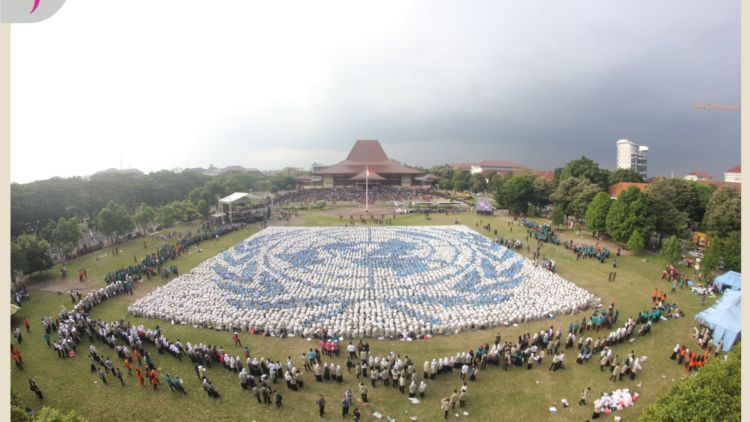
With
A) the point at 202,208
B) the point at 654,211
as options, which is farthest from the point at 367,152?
the point at 654,211

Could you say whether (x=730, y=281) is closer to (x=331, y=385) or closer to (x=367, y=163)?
(x=331, y=385)

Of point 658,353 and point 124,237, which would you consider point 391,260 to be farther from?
point 124,237

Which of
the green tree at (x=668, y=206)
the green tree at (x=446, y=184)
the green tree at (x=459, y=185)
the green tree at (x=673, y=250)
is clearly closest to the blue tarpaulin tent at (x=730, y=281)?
the green tree at (x=673, y=250)

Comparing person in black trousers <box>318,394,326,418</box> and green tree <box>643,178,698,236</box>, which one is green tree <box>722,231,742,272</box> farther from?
person in black trousers <box>318,394,326,418</box>

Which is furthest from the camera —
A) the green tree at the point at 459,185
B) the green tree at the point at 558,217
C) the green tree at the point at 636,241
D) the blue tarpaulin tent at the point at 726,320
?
the green tree at the point at 459,185

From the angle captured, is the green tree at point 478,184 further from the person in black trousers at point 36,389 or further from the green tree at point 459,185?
the person in black trousers at point 36,389

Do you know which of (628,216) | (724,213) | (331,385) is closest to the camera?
(331,385)

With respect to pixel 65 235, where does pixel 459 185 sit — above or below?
above
